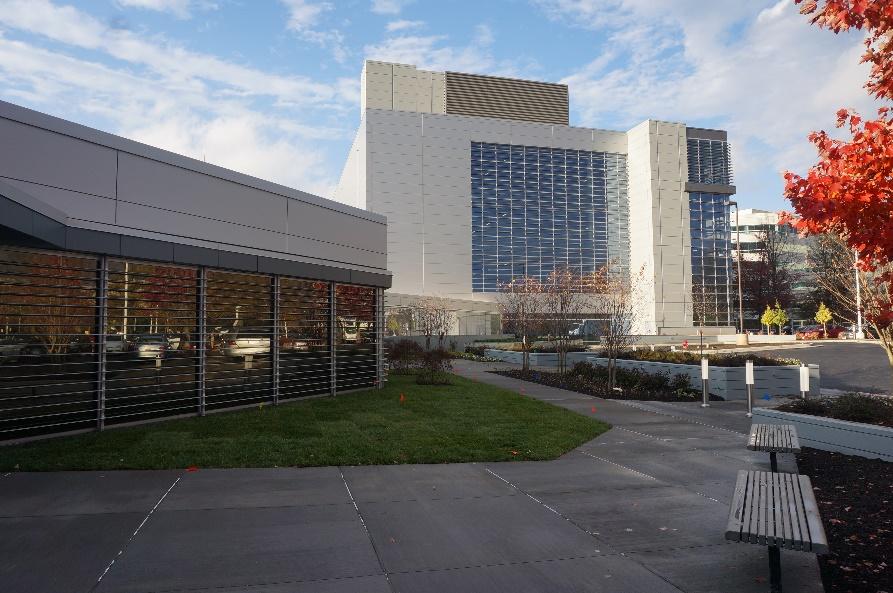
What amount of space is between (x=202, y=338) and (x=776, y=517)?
10943 mm

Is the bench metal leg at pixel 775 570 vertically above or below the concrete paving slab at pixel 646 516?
above

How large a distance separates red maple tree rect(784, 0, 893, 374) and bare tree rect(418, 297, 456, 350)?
1156 inches

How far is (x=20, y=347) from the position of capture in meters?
9.59

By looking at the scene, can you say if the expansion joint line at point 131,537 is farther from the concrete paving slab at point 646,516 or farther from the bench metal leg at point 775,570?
the bench metal leg at point 775,570

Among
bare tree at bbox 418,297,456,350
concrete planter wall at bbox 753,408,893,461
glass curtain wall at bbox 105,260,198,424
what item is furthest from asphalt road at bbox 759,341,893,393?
glass curtain wall at bbox 105,260,198,424

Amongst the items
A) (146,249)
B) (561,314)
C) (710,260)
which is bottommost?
(561,314)

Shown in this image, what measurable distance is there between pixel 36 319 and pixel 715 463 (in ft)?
35.1

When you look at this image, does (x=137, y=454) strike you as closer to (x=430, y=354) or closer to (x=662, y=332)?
(x=430, y=354)

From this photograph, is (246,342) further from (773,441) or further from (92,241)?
(773,441)

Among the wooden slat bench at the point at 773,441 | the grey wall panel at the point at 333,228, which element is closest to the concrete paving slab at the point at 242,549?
the wooden slat bench at the point at 773,441

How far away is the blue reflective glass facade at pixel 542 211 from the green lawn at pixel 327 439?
2078 inches

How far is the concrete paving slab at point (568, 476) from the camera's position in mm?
7383

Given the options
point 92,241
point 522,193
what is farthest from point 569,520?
point 522,193

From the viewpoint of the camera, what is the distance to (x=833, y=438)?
933 centimetres
